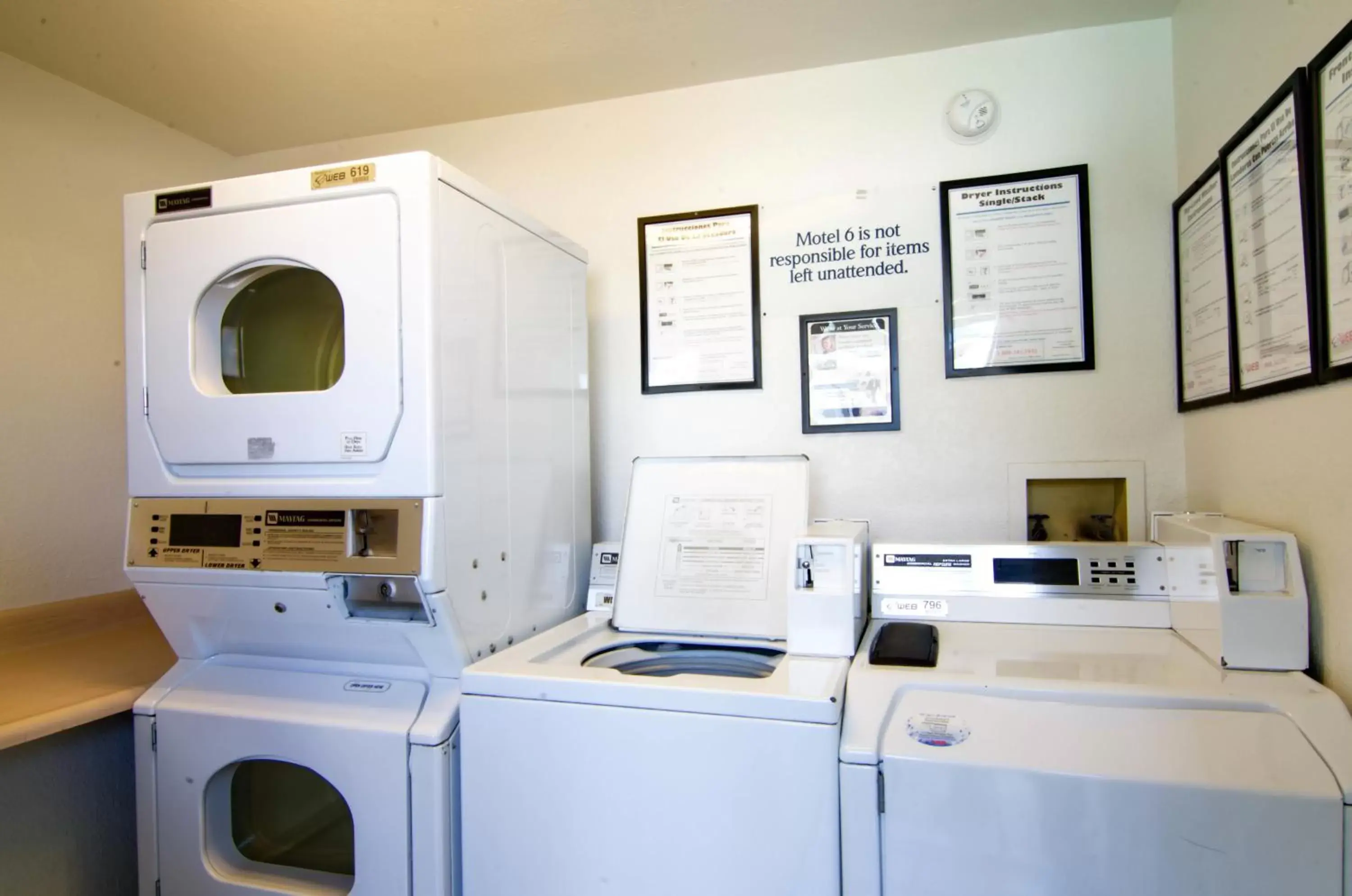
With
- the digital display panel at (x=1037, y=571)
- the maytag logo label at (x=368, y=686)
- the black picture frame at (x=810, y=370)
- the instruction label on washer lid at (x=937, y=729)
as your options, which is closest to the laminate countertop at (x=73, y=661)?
the maytag logo label at (x=368, y=686)

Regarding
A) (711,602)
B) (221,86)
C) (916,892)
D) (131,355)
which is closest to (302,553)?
(131,355)

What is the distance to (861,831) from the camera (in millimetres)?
1107

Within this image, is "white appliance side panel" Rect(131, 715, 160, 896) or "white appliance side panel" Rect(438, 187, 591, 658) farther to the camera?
"white appliance side panel" Rect(131, 715, 160, 896)

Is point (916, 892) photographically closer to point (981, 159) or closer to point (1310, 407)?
point (1310, 407)

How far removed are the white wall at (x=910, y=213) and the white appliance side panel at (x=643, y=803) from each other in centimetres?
96

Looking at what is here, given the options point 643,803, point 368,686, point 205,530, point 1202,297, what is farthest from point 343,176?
point 1202,297

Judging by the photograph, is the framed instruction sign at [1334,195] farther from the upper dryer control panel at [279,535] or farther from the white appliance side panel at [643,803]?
the upper dryer control panel at [279,535]

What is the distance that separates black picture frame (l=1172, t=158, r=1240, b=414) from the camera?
151cm

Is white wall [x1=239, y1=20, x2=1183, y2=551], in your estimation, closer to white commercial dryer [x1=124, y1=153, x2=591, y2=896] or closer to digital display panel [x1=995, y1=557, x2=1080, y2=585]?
digital display panel [x1=995, y1=557, x2=1080, y2=585]

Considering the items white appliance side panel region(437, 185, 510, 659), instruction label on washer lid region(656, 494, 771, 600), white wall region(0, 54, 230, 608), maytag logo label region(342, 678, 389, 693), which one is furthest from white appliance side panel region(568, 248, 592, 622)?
white wall region(0, 54, 230, 608)

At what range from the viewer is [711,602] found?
171 centimetres

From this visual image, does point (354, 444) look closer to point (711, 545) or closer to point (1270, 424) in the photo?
point (711, 545)

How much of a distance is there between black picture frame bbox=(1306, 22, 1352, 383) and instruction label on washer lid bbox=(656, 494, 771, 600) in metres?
1.07

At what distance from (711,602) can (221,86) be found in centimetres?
202
